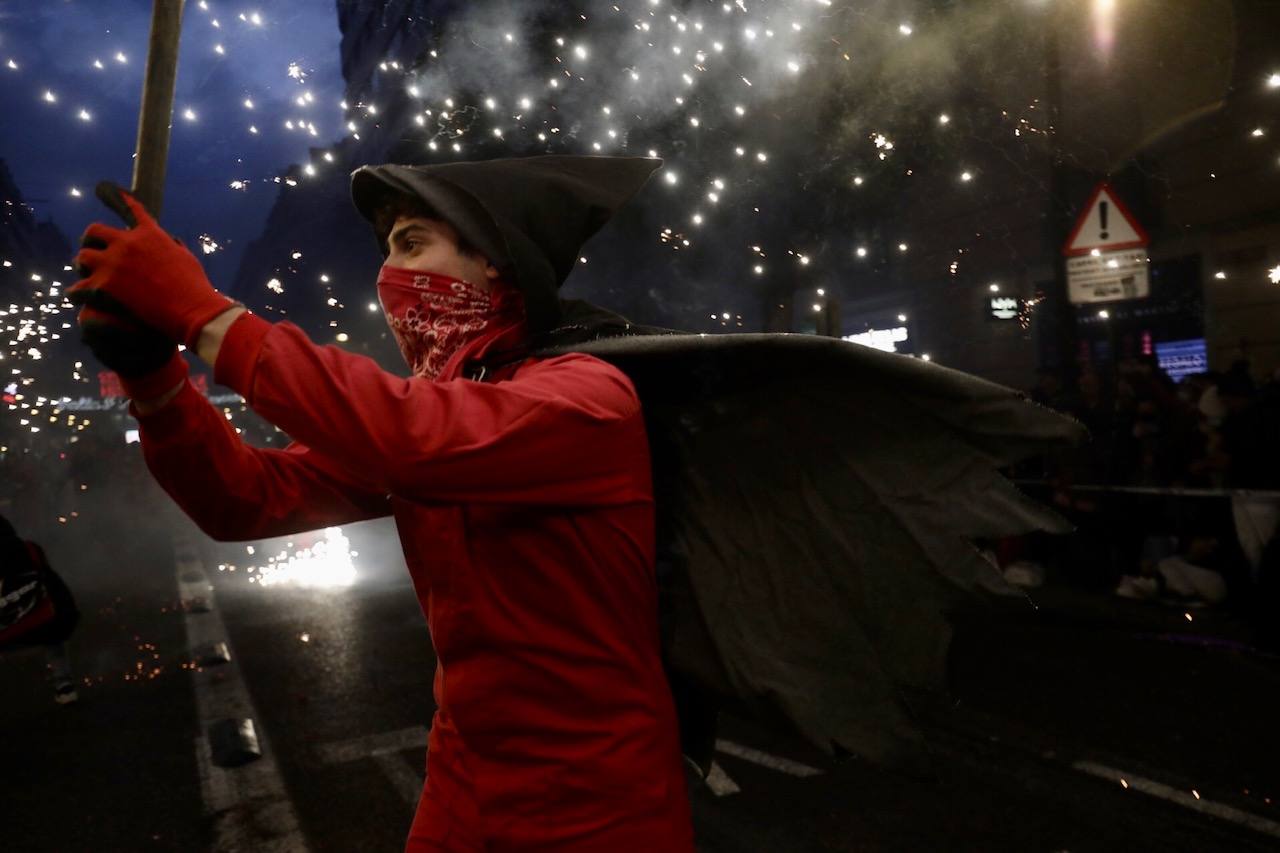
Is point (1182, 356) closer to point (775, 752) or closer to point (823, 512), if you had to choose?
point (775, 752)

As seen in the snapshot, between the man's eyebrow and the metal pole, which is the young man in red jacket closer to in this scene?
the man's eyebrow

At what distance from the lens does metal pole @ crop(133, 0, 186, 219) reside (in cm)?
155

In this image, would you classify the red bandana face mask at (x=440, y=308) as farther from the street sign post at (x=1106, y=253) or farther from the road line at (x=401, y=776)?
the street sign post at (x=1106, y=253)

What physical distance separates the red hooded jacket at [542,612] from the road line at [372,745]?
3.80m

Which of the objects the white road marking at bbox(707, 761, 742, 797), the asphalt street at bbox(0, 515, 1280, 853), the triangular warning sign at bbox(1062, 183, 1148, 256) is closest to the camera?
the asphalt street at bbox(0, 515, 1280, 853)

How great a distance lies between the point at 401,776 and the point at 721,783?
170cm

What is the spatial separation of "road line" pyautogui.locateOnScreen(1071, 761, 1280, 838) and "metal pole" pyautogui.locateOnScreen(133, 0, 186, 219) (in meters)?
4.72

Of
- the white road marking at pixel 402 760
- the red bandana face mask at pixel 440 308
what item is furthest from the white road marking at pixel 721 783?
the red bandana face mask at pixel 440 308

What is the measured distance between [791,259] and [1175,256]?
6.65m

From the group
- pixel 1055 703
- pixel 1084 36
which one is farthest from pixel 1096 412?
pixel 1084 36

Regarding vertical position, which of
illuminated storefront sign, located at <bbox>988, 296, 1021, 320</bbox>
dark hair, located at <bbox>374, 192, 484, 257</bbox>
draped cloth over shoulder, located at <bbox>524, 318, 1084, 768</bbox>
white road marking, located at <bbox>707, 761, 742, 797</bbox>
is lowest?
white road marking, located at <bbox>707, 761, 742, 797</bbox>

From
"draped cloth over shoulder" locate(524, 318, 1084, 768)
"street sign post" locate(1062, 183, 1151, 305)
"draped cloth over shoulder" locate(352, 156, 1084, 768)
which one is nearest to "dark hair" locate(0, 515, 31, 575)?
"draped cloth over shoulder" locate(352, 156, 1084, 768)

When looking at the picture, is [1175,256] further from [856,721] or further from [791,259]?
[856,721]

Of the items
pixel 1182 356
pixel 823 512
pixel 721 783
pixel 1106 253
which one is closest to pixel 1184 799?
pixel 721 783
